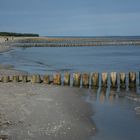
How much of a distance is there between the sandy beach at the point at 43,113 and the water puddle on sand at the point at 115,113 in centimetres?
44

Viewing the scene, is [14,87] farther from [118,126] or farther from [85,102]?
[118,126]

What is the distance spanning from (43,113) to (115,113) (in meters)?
3.39

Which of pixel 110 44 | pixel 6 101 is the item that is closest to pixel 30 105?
pixel 6 101

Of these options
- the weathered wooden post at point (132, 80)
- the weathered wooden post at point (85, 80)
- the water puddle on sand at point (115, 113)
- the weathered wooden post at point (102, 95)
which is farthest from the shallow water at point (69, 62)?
the water puddle on sand at point (115, 113)

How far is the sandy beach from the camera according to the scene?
1341cm

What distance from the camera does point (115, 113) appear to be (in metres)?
17.7

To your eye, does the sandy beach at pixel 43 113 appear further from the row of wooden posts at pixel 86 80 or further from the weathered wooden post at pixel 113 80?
the weathered wooden post at pixel 113 80

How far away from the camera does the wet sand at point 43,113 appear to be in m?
13.5

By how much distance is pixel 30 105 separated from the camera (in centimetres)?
1809

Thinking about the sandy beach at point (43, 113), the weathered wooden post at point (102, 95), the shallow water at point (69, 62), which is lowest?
the shallow water at point (69, 62)

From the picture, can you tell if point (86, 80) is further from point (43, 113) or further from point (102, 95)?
point (43, 113)

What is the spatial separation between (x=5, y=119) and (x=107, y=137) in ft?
13.4

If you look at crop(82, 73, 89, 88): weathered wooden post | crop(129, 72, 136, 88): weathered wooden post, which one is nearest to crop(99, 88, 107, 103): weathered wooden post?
crop(82, 73, 89, 88): weathered wooden post

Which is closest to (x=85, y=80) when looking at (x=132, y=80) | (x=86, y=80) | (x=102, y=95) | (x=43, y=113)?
(x=86, y=80)
